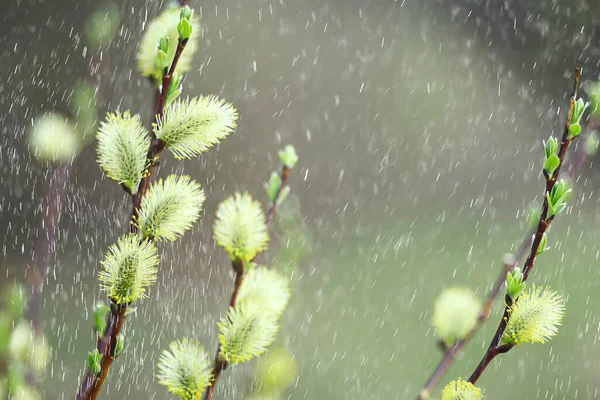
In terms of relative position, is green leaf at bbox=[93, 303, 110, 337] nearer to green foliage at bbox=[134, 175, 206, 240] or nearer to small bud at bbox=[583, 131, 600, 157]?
green foliage at bbox=[134, 175, 206, 240]

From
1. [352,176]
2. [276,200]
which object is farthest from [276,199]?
[352,176]

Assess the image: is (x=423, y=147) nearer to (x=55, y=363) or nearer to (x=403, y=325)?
(x=403, y=325)

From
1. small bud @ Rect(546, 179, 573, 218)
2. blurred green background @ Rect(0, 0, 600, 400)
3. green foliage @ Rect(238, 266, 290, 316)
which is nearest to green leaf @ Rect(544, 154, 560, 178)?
small bud @ Rect(546, 179, 573, 218)

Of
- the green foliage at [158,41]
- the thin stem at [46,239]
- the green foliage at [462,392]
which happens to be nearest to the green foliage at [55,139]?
the thin stem at [46,239]

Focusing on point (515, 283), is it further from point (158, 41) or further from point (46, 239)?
point (46, 239)

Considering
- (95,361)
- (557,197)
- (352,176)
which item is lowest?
(95,361)

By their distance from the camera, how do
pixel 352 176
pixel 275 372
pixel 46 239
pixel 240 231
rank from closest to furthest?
pixel 240 231, pixel 275 372, pixel 46 239, pixel 352 176
